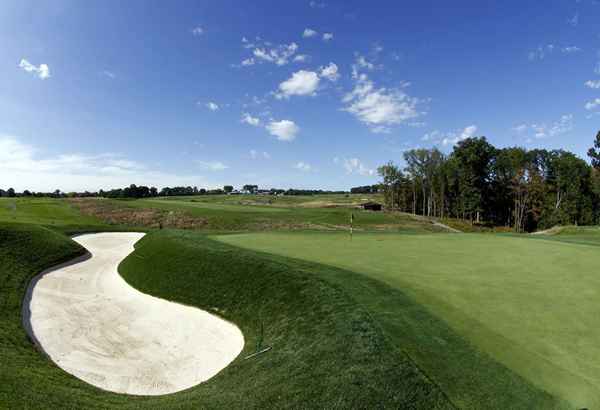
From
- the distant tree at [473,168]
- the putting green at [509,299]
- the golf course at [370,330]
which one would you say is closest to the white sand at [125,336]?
the golf course at [370,330]

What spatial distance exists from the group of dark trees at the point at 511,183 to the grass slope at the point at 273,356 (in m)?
54.4

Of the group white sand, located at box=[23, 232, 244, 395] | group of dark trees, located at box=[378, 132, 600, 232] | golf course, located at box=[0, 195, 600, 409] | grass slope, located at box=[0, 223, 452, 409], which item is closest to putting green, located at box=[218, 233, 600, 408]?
golf course, located at box=[0, 195, 600, 409]

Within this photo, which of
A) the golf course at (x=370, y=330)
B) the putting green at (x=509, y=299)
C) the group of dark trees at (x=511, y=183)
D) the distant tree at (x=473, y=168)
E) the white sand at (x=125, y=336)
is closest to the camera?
the golf course at (x=370, y=330)

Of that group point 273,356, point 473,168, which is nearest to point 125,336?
point 273,356

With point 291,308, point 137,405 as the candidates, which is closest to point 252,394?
point 137,405

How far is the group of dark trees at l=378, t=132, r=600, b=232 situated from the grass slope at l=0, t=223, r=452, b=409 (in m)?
54.4

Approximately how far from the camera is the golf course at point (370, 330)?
4.48 m

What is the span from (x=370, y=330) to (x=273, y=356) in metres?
2.15

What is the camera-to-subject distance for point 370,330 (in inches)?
231

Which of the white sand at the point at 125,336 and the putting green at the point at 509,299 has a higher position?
the putting green at the point at 509,299

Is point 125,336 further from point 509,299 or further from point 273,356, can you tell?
point 509,299

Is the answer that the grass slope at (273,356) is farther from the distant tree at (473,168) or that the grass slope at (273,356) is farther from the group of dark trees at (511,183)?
the distant tree at (473,168)

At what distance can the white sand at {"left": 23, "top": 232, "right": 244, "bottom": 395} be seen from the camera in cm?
752

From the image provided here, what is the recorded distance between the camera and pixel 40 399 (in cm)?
505
